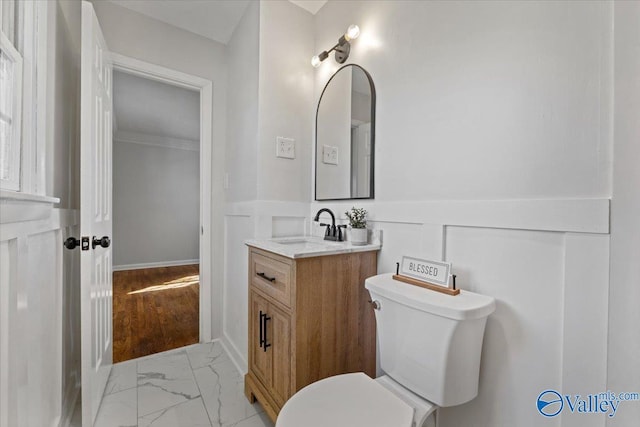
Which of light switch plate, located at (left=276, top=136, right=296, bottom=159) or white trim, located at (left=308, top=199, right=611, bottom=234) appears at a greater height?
light switch plate, located at (left=276, top=136, right=296, bottom=159)

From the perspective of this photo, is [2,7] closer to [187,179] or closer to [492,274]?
[492,274]

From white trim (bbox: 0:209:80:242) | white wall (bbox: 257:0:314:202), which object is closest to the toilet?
white trim (bbox: 0:209:80:242)

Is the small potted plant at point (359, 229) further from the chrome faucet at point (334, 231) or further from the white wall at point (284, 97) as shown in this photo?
the white wall at point (284, 97)

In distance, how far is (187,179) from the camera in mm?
5051

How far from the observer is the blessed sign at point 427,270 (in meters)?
0.93

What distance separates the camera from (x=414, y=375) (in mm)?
898

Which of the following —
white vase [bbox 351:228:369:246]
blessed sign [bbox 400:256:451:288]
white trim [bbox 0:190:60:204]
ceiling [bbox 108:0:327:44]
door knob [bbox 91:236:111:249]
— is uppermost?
ceiling [bbox 108:0:327:44]

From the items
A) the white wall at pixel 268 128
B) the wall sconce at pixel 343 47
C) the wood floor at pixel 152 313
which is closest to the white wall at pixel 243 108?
the white wall at pixel 268 128

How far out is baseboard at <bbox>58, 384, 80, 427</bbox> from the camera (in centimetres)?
129

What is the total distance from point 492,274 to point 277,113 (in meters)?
1.43

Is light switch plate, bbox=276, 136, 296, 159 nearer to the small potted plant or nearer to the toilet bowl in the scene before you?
the small potted plant

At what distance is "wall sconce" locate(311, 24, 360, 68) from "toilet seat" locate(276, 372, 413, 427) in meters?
1.61

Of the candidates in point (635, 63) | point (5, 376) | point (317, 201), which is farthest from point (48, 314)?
point (635, 63)

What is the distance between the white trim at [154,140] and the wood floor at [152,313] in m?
2.20
